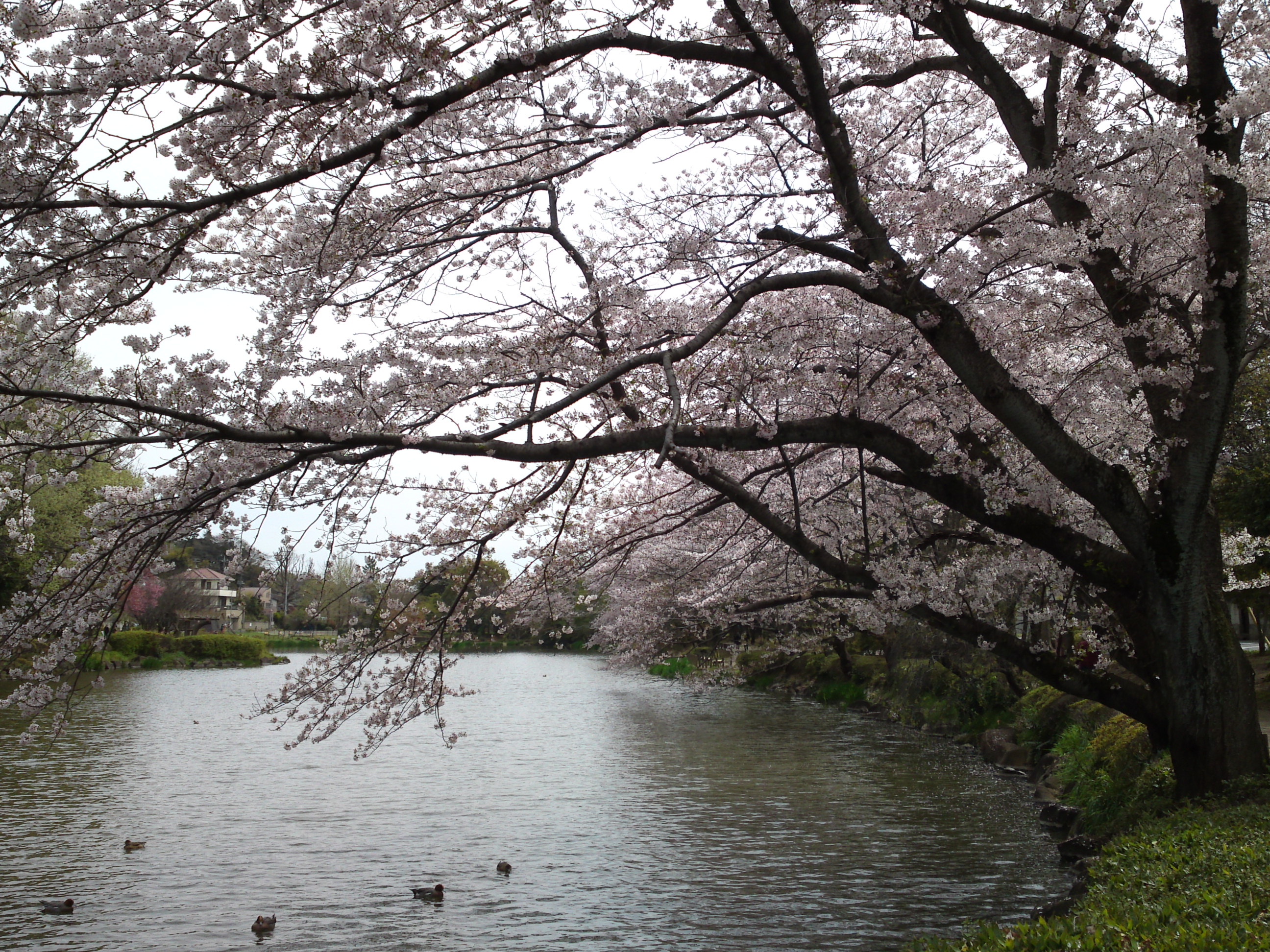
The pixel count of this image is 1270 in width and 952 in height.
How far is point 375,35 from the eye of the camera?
4.76 m

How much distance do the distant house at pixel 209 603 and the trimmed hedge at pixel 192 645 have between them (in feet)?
9.32

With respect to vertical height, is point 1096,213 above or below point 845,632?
above

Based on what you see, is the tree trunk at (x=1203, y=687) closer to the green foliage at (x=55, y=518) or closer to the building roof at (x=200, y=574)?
the green foliage at (x=55, y=518)

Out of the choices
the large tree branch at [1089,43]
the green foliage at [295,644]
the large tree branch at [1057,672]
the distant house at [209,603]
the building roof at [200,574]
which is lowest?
the green foliage at [295,644]

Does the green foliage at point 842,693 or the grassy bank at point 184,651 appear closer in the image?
the green foliage at point 842,693

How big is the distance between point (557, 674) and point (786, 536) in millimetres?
33699

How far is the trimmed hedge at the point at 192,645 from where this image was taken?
127 ft

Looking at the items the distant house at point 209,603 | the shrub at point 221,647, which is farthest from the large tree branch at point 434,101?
the shrub at point 221,647

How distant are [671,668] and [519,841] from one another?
25.2 meters

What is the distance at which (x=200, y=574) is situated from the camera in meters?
61.4

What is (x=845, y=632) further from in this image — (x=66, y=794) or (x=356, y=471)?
(x=66, y=794)

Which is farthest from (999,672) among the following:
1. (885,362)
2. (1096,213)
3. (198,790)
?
(198,790)

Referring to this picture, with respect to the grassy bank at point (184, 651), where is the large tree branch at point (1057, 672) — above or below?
above

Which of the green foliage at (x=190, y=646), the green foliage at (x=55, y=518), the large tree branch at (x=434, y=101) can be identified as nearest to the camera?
the large tree branch at (x=434, y=101)
